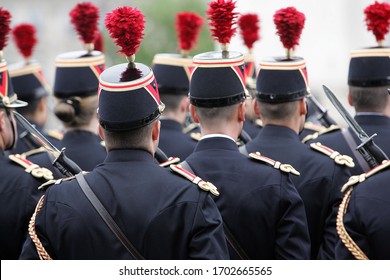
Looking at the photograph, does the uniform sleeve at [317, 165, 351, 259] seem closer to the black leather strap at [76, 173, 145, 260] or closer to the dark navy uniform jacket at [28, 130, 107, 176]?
the black leather strap at [76, 173, 145, 260]

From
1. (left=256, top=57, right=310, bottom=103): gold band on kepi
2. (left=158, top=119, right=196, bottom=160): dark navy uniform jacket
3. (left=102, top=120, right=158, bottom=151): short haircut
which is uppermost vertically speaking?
(left=102, top=120, right=158, bottom=151): short haircut

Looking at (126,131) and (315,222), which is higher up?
(126,131)

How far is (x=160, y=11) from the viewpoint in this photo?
159 feet

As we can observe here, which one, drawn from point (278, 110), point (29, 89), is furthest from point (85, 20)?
point (278, 110)

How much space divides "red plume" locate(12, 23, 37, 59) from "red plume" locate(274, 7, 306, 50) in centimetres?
337

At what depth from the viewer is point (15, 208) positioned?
555 centimetres

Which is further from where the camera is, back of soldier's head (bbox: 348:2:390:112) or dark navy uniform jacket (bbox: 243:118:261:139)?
dark navy uniform jacket (bbox: 243:118:261:139)

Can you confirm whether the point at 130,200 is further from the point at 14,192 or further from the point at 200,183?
the point at 14,192

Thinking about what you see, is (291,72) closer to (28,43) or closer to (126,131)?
(126,131)

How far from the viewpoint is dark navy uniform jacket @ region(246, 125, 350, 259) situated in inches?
230

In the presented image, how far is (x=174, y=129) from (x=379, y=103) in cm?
186

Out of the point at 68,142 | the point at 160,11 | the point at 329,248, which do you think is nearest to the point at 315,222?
the point at 329,248

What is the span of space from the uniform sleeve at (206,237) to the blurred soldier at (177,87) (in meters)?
2.80

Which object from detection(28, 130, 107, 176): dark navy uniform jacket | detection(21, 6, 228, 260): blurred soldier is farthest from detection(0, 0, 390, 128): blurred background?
detection(21, 6, 228, 260): blurred soldier
